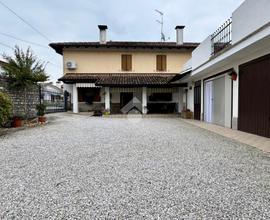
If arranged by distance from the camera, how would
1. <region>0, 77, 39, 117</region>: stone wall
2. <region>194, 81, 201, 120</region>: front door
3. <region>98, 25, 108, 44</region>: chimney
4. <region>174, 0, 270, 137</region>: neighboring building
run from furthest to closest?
<region>98, 25, 108, 44</region>: chimney < <region>194, 81, 201, 120</region>: front door < <region>0, 77, 39, 117</region>: stone wall < <region>174, 0, 270, 137</region>: neighboring building

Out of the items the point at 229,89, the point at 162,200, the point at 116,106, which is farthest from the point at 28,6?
the point at 162,200

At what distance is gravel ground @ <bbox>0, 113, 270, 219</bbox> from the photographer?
2533 millimetres

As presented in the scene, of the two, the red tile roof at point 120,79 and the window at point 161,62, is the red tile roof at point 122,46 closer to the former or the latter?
the window at point 161,62

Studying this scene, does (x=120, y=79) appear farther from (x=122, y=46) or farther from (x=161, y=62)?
(x=161, y=62)

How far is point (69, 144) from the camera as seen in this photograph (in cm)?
656

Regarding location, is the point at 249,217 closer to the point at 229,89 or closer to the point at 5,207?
the point at 5,207

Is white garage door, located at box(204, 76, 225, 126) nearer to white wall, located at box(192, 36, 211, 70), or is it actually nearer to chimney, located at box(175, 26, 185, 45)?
white wall, located at box(192, 36, 211, 70)

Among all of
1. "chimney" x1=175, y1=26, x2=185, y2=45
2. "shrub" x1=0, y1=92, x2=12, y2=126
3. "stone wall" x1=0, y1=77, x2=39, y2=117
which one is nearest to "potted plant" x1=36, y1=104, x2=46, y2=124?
"stone wall" x1=0, y1=77, x2=39, y2=117

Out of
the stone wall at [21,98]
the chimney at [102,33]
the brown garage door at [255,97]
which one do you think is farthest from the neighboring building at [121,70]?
the brown garage door at [255,97]

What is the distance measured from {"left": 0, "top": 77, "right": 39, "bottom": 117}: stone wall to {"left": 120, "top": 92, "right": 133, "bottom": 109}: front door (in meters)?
8.56

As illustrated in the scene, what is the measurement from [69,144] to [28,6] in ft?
43.4

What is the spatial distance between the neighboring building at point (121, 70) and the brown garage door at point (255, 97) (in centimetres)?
1078

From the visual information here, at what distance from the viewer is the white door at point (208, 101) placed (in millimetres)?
12259

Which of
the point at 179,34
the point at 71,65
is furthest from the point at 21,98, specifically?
the point at 179,34
